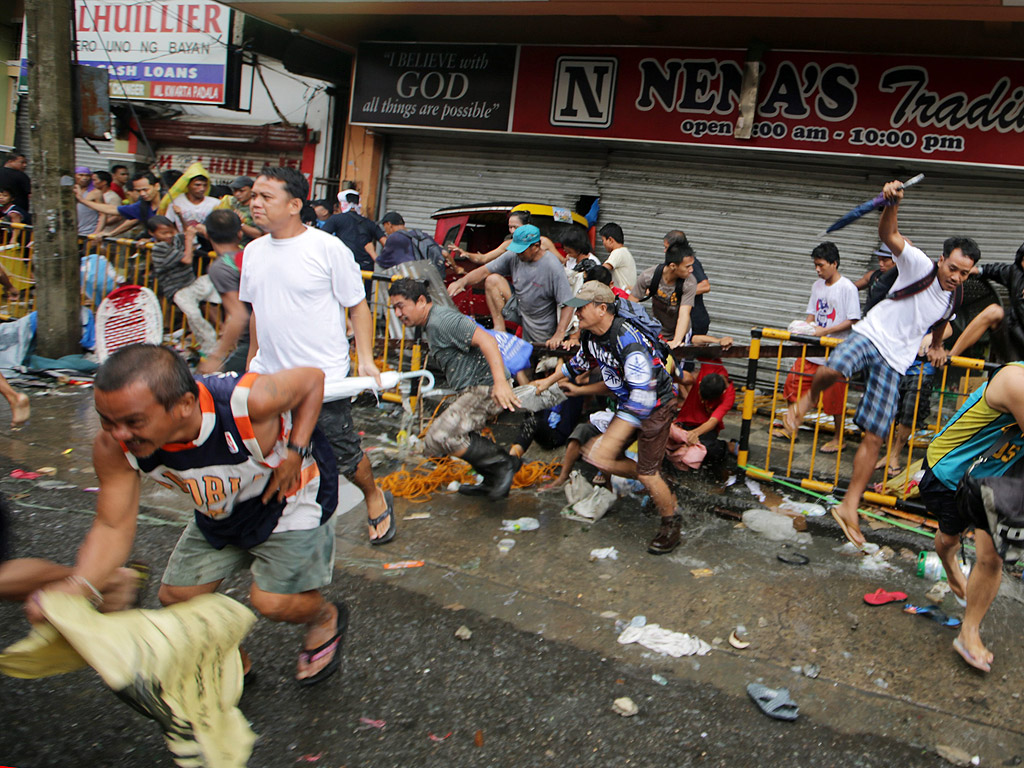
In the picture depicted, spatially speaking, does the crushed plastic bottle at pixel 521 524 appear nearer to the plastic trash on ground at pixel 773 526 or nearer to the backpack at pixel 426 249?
the plastic trash on ground at pixel 773 526

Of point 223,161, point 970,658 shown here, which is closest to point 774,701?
point 970,658

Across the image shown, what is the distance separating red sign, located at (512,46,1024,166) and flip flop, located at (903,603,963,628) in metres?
5.73

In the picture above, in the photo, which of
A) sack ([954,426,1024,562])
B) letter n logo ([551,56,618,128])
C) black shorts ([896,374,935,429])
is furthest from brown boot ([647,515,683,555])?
letter n logo ([551,56,618,128])

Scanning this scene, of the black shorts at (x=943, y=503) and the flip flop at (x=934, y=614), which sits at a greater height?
the black shorts at (x=943, y=503)

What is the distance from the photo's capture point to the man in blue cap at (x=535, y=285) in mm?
7246

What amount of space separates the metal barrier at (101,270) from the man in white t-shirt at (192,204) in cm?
68

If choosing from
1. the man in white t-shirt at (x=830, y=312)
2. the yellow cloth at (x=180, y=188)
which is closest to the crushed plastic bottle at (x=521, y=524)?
the man in white t-shirt at (x=830, y=312)

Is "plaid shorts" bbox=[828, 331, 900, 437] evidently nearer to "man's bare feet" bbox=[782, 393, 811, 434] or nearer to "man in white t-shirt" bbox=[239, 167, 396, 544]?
"man's bare feet" bbox=[782, 393, 811, 434]

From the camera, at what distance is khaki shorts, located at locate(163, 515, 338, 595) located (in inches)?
121

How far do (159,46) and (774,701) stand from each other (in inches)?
535

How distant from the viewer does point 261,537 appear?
304cm

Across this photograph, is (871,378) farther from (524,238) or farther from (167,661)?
(167,661)

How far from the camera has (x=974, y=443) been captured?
150 inches

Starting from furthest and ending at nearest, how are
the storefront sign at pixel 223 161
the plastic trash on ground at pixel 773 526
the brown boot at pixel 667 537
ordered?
the storefront sign at pixel 223 161
the plastic trash on ground at pixel 773 526
the brown boot at pixel 667 537
